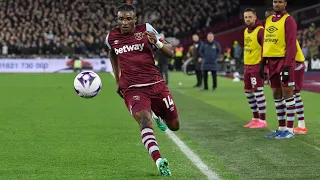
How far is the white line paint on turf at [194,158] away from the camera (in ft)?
25.4

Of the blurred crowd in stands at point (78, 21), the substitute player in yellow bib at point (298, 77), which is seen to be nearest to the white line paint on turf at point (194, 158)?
the substitute player in yellow bib at point (298, 77)

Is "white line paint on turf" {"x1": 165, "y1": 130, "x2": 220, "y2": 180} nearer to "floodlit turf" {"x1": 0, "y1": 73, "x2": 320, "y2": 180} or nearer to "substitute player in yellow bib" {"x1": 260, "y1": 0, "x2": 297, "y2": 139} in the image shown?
"floodlit turf" {"x1": 0, "y1": 73, "x2": 320, "y2": 180}

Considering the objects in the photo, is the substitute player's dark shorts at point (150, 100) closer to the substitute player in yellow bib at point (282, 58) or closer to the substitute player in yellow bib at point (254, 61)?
the substitute player in yellow bib at point (282, 58)

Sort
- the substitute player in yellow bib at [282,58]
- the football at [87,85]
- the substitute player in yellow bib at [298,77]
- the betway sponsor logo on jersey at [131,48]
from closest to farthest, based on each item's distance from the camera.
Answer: the betway sponsor logo on jersey at [131,48], the football at [87,85], the substitute player in yellow bib at [282,58], the substitute player in yellow bib at [298,77]

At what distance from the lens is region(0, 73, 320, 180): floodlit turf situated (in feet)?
26.0

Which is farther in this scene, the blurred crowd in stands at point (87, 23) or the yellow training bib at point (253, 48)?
the blurred crowd in stands at point (87, 23)

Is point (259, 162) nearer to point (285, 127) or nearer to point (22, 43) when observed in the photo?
point (285, 127)

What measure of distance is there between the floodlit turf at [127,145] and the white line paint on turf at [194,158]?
0.28 ft

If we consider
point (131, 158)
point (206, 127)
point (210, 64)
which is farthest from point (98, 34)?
point (131, 158)

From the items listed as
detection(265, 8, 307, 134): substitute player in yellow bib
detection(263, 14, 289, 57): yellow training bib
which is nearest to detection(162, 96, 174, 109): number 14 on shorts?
detection(263, 14, 289, 57): yellow training bib

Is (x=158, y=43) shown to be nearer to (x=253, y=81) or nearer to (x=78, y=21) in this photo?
(x=253, y=81)

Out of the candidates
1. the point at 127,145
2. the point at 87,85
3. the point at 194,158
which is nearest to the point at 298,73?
the point at 127,145

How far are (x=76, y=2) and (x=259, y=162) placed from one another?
155 ft

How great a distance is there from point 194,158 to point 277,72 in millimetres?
2721
